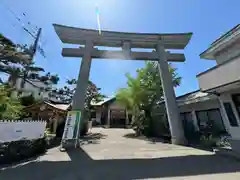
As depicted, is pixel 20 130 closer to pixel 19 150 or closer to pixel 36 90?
pixel 19 150

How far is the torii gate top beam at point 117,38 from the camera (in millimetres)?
9727

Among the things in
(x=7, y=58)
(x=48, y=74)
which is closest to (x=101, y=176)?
(x=7, y=58)

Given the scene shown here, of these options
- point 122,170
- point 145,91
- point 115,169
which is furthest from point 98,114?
point 122,170

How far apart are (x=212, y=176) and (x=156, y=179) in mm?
1554

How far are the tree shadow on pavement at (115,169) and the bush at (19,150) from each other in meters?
0.79

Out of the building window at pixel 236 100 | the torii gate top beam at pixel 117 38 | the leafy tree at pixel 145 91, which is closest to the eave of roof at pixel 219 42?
the torii gate top beam at pixel 117 38

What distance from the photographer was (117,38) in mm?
10359

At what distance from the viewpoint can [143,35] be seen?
10.8 meters

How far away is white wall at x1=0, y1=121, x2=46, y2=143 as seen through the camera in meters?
5.64

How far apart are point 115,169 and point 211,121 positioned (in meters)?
8.57

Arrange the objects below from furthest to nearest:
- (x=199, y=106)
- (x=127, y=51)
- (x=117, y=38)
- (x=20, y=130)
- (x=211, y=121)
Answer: (x=199, y=106)
(x=211, y=121)
(x=117, y=38)
(x=127, y=51)
(x=20, y=130)

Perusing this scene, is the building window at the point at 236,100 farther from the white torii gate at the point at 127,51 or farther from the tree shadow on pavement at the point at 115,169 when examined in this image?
the white torii gate at the point at 127,51

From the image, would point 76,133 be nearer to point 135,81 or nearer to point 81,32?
point 81,32

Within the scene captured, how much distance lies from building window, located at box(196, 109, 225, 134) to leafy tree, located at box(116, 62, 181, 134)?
15.4ft
